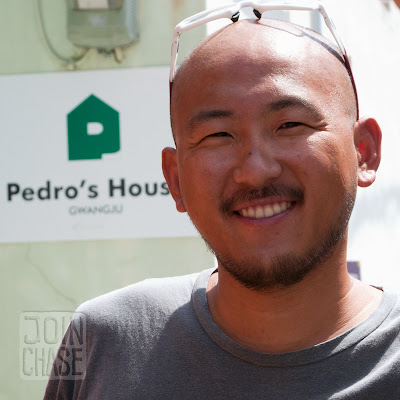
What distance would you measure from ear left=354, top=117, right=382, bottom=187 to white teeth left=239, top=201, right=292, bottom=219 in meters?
0.28

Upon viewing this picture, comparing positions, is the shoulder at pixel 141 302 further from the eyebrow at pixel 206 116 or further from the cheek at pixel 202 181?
the eyebrow at pixel 206 116

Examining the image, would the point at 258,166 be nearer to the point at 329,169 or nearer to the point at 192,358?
the point at 329,169

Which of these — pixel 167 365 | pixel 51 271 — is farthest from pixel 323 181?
pixel 51 271

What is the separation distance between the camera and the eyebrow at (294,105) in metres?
1.65

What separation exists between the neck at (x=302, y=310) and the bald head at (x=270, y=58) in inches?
16.4

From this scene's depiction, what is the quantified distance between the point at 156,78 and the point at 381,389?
1.71 metres

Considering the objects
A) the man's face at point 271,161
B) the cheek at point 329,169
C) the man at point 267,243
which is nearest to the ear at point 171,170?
the man at point 267,243

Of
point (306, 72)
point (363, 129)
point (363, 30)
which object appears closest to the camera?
point (306, 72)

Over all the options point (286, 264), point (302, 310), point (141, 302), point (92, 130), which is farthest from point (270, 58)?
point (92, 130)

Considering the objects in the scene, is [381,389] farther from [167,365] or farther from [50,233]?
[50,233]

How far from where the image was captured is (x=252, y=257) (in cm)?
166

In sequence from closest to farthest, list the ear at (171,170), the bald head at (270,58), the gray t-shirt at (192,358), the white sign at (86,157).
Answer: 1. the gray t-shirt at (192,358)
2. the bald head at (270,58)
3. the ear at (171,170)
4. the white sign at (86,157)

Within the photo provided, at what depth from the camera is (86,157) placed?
2895mm

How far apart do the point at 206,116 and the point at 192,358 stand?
58 cm
